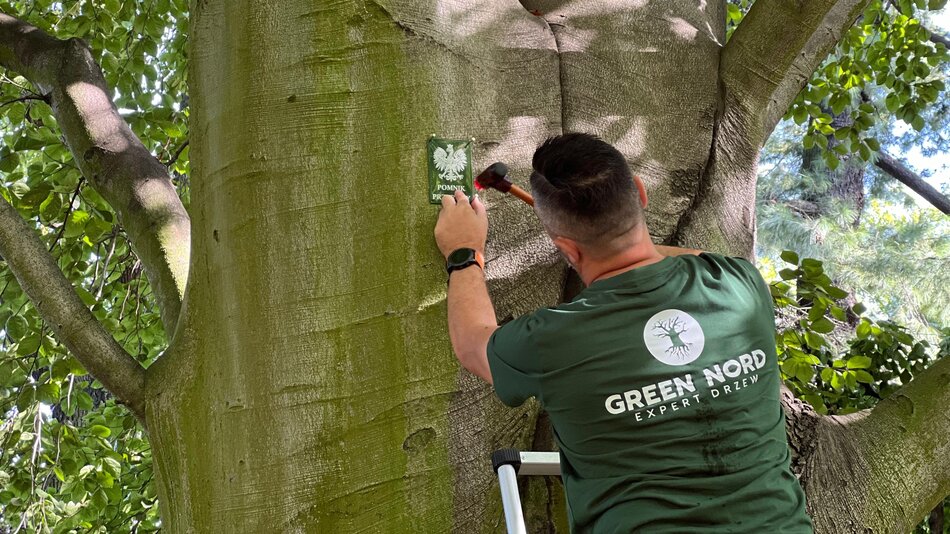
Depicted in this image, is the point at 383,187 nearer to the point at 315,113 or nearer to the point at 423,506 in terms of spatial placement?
the point at 315,113

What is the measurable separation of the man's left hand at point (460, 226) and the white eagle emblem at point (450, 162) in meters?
0.05

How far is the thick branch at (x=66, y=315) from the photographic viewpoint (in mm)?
2291

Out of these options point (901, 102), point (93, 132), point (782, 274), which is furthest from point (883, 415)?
point (901, 102)

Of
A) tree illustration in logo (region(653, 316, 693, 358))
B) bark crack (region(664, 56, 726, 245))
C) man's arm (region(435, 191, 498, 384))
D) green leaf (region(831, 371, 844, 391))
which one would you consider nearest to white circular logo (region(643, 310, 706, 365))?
tree illustration in logo (region(653, 316, 693, 358))

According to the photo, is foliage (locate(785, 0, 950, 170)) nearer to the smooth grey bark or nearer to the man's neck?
the smooth grey bark

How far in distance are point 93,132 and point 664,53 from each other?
5.54 feet

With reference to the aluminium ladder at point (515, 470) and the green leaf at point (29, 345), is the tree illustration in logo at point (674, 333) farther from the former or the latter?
the green leaf at point (29, 345)

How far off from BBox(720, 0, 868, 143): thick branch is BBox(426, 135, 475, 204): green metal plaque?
90 centimetres

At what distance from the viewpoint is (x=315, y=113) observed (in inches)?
81.5

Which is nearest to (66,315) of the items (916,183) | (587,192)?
(587,192)

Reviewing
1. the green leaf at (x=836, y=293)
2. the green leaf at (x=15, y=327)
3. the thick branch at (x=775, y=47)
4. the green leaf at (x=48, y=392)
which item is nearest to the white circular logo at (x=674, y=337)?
the thick branch at (x=775, y=47)

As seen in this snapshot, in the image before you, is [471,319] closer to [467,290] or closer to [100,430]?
[467,290]

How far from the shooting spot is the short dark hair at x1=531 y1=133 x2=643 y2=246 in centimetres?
176

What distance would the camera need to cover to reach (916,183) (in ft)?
30.3
